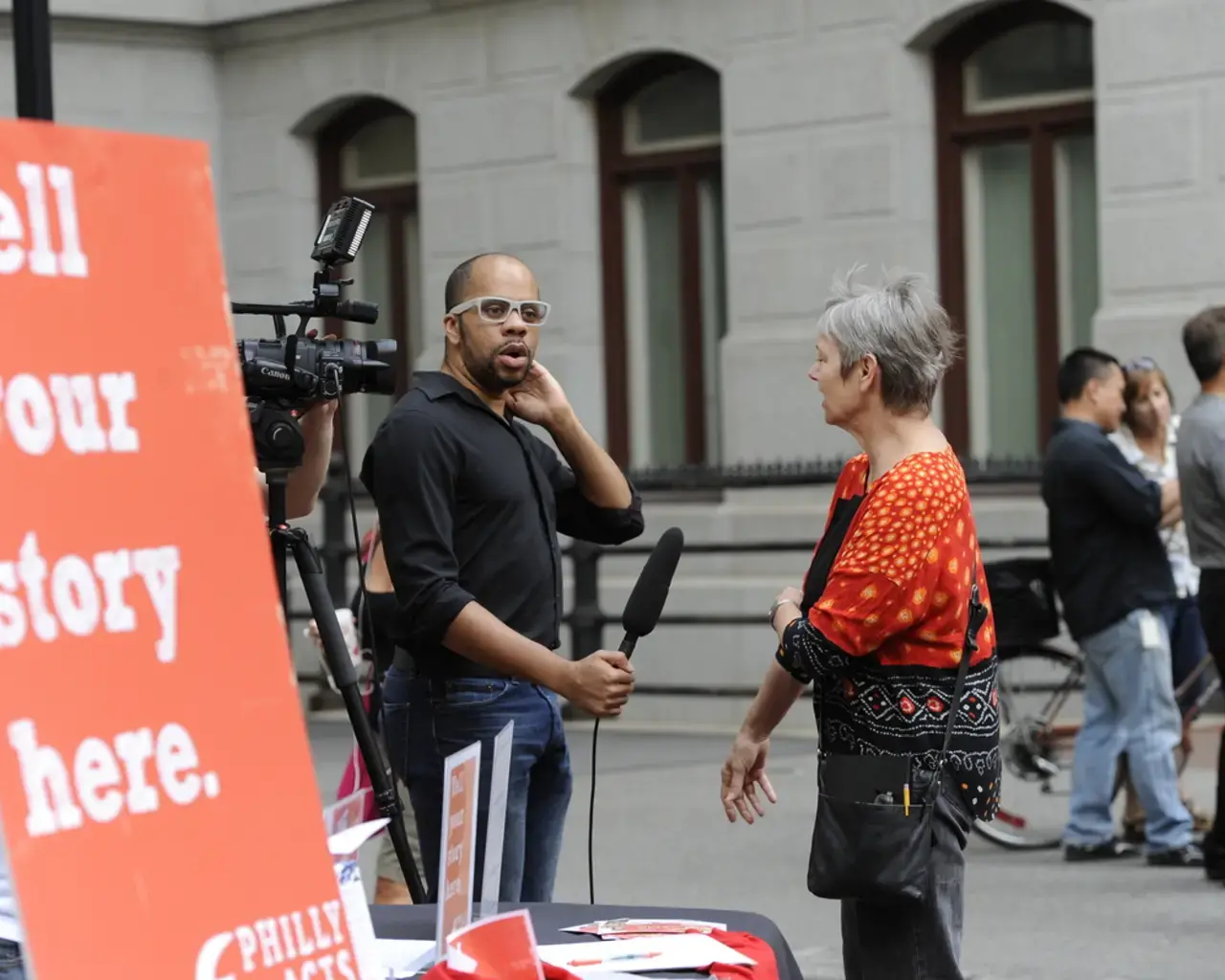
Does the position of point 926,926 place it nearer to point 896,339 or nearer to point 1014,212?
point 896,339

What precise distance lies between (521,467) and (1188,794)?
5.91 m

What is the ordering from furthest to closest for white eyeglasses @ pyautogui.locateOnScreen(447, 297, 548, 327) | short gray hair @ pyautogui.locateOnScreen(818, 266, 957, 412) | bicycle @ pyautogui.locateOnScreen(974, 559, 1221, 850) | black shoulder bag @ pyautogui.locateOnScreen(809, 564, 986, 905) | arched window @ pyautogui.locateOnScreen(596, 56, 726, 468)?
arched window @ pyautogui.locateOnScreen(596, 56, 726, 468)
bicycle @ pyautogui.locateOnScreen(974, 559, 1221, 850)
white eyeglasses @ pyautogui.locateOnScreen(447, 297, 548, 327)
short gray hair @ pyautogui.locateOnScreen(818, 266, 957, 412)
black shoulder bag @ pyautogui.locateOnScreen(809, 564, 986, 905)

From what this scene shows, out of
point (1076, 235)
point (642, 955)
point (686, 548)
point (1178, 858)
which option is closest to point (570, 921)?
point (642, 955)

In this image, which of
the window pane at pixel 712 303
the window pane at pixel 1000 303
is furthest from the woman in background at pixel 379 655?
the window pane at pixel 712 303

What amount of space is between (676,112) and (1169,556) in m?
7.50

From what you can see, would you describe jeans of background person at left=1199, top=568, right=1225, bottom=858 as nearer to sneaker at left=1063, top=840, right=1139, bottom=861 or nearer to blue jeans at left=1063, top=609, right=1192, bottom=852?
blue jeans at left=1063, top=609, right=1192, bottom=852

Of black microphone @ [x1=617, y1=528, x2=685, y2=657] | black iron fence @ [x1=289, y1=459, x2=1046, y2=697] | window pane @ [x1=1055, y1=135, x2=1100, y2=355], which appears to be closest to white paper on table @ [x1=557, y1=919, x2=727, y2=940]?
black microphone @ [x1=617, y1=528, x2=685, y2=657]

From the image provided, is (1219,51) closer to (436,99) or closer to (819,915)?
(436,99)

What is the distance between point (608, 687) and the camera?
14.9 ft

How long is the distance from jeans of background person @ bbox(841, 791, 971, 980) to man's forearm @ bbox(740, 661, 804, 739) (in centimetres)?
37

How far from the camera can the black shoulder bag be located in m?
4.25

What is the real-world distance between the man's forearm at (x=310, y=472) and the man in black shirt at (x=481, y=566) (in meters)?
0.19

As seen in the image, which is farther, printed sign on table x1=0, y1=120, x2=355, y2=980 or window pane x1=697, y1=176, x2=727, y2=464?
window pane x1=697, y1=176, x2=727, y2=464

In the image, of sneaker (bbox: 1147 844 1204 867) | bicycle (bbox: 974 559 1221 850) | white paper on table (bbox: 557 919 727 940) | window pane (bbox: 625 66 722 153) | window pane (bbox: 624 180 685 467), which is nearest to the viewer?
white paper on table (bbox: 557 919 727 940)
